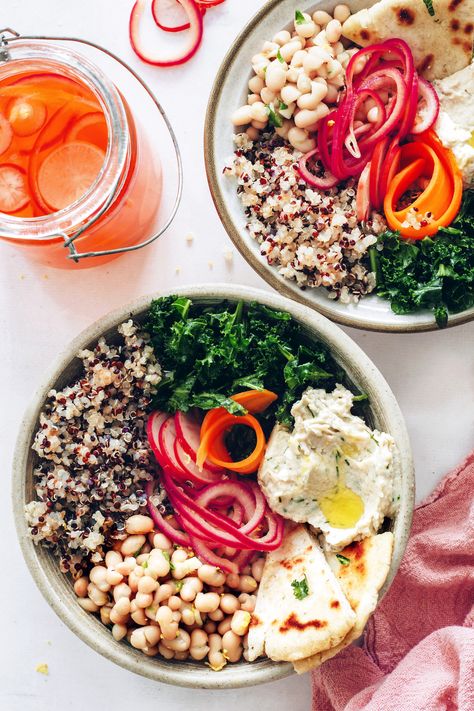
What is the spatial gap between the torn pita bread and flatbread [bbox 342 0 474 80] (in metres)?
1.31

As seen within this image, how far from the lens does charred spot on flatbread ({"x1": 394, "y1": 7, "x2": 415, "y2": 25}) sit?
2107mm

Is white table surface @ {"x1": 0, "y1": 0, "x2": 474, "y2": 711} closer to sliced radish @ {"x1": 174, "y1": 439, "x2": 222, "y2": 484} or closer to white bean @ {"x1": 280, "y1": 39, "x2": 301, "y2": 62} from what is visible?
white bean @ {"x1": 280, "y1": 39, "x2": 301, "y2": 62}

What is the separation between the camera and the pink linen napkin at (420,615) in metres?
2.20

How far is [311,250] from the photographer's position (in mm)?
2115

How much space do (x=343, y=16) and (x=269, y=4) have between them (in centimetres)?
21

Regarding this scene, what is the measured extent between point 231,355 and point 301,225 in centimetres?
41

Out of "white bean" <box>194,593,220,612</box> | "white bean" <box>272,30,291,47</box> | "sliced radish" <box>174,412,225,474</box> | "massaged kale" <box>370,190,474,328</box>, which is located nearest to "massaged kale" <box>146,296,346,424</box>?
"sliced radish" <box>174,412,225,474</box>

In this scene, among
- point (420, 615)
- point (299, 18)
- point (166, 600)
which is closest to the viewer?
point (166, 600)

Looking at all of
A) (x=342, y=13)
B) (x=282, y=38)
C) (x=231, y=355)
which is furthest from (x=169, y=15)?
(x=231, y=355)

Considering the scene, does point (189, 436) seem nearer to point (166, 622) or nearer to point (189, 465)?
point (189, 465)

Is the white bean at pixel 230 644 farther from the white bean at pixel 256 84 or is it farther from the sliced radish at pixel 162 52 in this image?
the sliced radish at pixel 162 52

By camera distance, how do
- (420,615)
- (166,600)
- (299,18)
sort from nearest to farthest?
(166,600) < (299,18) < (420,615)

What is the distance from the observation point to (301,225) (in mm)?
2146

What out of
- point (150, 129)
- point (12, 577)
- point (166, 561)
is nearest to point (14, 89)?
point (150, 129)
